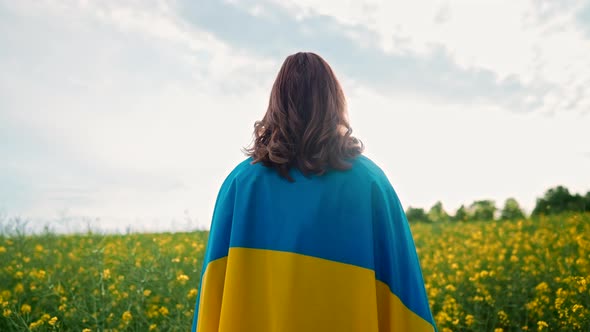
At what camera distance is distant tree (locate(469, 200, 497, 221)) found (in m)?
12.5

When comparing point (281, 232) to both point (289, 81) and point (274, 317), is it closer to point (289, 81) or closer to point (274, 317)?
point (274, 317)

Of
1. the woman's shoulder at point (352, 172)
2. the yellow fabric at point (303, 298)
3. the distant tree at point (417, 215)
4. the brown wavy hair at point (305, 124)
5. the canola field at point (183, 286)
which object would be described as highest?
the brown wavy hair at point (305, 124)

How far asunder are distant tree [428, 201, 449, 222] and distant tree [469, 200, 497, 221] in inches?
26.9

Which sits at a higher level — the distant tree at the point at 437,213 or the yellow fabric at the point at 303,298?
the distant tree at the point at 437,213

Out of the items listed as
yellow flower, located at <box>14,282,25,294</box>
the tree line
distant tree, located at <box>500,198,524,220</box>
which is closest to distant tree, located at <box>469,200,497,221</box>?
the tree line

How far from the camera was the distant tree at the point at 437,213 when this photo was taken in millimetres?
12967

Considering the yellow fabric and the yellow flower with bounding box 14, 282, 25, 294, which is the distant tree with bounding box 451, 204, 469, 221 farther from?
the yellow fabric

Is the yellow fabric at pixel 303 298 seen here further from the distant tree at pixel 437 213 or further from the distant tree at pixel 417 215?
the distant tree at pixel 417 215

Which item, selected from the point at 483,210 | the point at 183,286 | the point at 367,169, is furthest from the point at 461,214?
the point at 367,169

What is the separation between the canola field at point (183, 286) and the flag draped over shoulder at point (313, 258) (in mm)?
1751

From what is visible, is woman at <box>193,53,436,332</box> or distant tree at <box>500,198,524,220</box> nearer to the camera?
woman at <box>193,53,436,332</box>

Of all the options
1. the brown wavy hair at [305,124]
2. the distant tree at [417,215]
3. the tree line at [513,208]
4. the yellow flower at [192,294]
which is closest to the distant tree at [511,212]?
the tree line at [513,208]

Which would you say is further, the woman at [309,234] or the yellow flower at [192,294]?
the yellow flower at [192,294]

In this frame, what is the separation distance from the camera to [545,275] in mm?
5078
